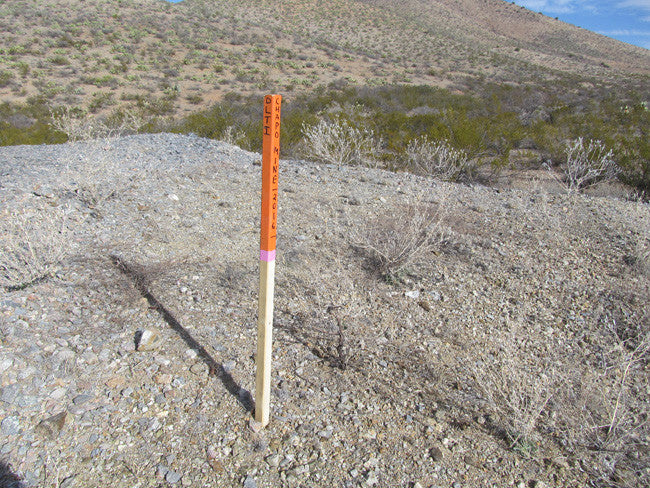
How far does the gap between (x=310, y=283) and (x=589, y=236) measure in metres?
3.35

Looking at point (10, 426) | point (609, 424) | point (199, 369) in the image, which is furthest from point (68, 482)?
point (609, 424)

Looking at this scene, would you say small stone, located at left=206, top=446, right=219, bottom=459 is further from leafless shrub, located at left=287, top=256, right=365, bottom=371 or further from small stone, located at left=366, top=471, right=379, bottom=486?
leafless shrub, located at left=287, top=256, right=365, bottom=371

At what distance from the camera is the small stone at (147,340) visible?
271cm

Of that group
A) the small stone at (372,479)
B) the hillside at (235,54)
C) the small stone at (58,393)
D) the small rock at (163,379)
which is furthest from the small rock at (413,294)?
the hillside at (235,54)

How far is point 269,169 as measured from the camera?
5.84 feet

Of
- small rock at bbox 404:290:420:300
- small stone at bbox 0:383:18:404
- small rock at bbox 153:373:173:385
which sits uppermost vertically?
small rock at bbox 404:290:420:300

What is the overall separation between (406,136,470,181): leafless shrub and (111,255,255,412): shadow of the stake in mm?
5307

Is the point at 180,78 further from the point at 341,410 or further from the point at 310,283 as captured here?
the point at 341,410

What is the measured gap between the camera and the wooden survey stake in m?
1.75

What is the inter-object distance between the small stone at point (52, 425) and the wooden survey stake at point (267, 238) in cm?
100

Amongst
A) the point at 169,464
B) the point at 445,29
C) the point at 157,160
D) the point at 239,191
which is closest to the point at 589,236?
the point at 239,191

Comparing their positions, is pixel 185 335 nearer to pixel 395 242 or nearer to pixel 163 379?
pixel 163 379

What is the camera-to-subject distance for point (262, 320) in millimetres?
2025

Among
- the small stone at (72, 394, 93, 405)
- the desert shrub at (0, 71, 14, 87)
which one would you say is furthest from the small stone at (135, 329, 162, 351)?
the desert shrub at (0, 71, 14, 87)
